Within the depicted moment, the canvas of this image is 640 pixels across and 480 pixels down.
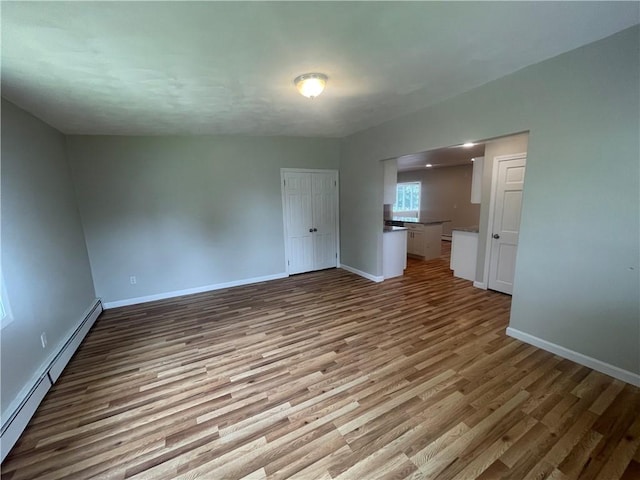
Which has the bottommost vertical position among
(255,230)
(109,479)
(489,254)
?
(109,479)

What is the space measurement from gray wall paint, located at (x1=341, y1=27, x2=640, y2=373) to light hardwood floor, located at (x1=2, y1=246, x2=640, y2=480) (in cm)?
38

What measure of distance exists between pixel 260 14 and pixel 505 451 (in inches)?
117

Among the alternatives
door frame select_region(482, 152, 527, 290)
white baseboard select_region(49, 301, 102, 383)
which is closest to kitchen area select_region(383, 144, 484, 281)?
door frame select_region(482, 152, 527, 290)

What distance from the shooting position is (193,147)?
4129 mm

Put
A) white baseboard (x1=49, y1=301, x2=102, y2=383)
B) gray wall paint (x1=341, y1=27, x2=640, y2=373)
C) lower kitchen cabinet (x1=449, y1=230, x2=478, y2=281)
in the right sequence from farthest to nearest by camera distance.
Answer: lower kitchen cabinet (x1=449, y1=230, x2=478, y2=281), white baseboard (x1=49, y1=301, x2=102, y2=383), gray wall paint (x1=341, y1=27, x2=640, y2=373)

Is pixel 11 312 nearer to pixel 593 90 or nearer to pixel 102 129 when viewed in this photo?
pixel 102 129

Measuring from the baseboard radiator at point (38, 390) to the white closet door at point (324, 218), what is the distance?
12.0ft

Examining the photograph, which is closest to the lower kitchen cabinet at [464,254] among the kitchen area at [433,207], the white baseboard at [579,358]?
the kitchen area at [433,207]

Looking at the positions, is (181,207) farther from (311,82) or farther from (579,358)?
(579,358)

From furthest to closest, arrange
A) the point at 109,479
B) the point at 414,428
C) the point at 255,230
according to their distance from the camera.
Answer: the point at 255,230 → the point at 414,428 → the point at 109,479

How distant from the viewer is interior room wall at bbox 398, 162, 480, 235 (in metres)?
7.90

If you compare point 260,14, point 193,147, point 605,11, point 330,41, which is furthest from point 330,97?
point 193,147

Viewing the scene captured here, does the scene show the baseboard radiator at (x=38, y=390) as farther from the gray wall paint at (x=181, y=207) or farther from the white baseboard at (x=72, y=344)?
the gray wall paint at (x=181, y=207)

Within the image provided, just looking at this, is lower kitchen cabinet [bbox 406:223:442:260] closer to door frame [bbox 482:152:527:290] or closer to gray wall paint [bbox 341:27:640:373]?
door frame [bbox 482:152:527:290]
